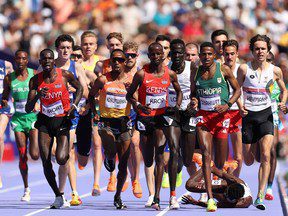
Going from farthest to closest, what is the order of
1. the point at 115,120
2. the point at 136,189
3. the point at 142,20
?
the point at 142,20, the point at 136,189, the point at 115,120

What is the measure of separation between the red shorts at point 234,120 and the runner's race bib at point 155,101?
61.7 inches

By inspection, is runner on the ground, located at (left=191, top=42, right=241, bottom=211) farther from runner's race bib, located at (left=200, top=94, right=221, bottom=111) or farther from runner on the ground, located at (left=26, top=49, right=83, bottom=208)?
runner on the ground, located at (left=26, top=49, right=83, bottom=208)

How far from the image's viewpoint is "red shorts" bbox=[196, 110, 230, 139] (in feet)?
47.1

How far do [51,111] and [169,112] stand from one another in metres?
1.55

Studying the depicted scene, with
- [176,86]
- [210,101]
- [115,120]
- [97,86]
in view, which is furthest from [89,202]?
[210,101]

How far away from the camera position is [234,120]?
15.9m

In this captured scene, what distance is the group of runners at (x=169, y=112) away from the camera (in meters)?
14.3

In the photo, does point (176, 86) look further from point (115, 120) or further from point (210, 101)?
point (115, 120)

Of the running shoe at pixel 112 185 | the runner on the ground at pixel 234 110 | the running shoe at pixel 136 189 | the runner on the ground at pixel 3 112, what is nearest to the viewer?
the runner on the ground at pixel 234 110

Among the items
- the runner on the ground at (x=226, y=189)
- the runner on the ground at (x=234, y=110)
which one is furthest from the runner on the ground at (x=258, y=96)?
the runner on the ground at (x=226, y=189)

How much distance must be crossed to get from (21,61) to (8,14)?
639 inches

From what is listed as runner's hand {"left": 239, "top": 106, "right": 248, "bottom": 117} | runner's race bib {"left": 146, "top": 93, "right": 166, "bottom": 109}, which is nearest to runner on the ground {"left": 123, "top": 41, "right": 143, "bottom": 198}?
runner's race bib {"left": 146, "top": 93, "right": 166, "bottom": 109}

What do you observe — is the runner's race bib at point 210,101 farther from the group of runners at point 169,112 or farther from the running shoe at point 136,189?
the running shoe at point 136,189

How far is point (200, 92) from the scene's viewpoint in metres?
14.3
